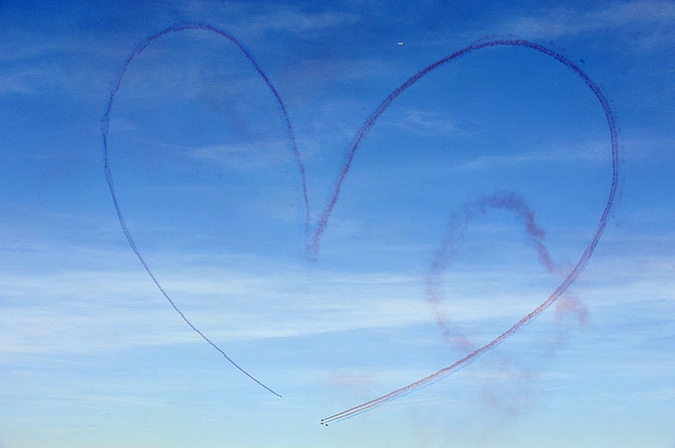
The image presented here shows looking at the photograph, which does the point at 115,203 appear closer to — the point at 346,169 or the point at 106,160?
the point at 106,160

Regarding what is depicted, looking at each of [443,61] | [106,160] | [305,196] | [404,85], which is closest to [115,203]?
[106,160]

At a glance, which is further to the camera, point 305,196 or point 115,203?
point 115,203

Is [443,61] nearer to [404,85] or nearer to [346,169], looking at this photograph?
[404,85]

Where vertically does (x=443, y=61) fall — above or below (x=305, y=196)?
above

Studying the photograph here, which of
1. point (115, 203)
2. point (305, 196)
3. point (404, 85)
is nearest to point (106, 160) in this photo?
point (115, 203)

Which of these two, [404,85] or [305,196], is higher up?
[404,85]

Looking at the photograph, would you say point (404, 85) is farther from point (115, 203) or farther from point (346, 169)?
point (115, 203)

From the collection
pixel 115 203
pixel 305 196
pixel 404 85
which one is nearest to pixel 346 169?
pixel 305 196
